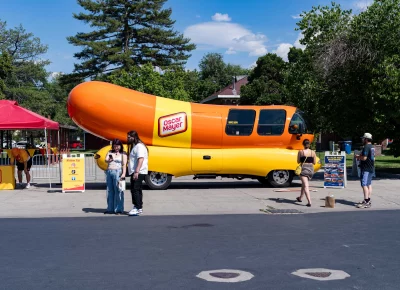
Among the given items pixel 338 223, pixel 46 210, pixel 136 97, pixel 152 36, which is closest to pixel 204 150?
pixel 136 97

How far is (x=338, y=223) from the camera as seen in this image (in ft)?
31.7

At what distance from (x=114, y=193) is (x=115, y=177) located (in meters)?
0.41

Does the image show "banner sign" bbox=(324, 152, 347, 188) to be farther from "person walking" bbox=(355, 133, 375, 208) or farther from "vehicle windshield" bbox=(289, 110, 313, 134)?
"person walking" bbox=(355, 133, 375, 208)

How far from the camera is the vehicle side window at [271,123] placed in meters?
15.6

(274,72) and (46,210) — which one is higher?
(274,72)

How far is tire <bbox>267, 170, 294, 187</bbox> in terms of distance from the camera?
1592cm

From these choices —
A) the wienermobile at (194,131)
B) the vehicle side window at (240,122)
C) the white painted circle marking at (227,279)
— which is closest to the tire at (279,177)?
the wienermobile at (194,131)

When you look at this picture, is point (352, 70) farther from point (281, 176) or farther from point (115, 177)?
point (115, 177)

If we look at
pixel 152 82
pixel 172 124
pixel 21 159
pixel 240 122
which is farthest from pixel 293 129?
pixel 152 82

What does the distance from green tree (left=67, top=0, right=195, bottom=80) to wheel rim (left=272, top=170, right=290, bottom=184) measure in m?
32.7

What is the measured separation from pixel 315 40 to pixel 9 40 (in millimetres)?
44447

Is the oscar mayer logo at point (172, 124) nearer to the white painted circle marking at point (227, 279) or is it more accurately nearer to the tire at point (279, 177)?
the tire at point (279, 177)

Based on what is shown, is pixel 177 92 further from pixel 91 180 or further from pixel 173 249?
pixel 173 249

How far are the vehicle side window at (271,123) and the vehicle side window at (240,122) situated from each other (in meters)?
0.28
